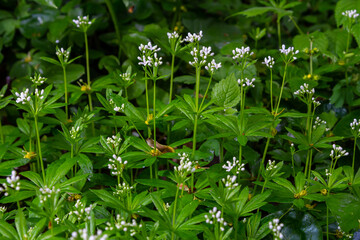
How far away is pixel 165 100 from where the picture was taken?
2.70 meters

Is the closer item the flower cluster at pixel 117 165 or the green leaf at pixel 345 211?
the flower cluster at pixel 117 165

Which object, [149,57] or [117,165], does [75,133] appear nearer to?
[117,165]

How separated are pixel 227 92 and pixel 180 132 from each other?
364 millimetres

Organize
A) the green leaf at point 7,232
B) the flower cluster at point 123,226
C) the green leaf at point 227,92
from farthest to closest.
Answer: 1. the green leaf at point 227,92
2. the green leaf at point 7,232
3. the flower cluster at point 123,226

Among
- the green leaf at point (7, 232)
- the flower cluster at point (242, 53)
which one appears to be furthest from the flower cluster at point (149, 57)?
the green leaf at point (7, 232)

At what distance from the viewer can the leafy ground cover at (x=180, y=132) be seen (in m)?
1.49

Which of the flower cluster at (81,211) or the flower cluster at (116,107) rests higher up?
the flower cluster at (116,107)

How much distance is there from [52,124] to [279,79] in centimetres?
136

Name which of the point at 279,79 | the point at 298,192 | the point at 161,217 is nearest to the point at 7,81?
the point at 279,79

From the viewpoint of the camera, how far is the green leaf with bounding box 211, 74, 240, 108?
1841 millimetres

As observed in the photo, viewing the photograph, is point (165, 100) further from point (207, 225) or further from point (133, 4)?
point (207, 225)

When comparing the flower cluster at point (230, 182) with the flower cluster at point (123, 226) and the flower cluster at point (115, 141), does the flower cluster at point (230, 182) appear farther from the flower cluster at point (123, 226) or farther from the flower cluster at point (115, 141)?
the flower cluster at point (115, 141)

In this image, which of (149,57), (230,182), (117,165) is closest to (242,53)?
(149,57)

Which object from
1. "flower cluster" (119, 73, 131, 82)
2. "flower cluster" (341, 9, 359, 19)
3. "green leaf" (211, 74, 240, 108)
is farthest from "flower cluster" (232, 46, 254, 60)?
"flower cluster" (341, 9, 359, 19)
